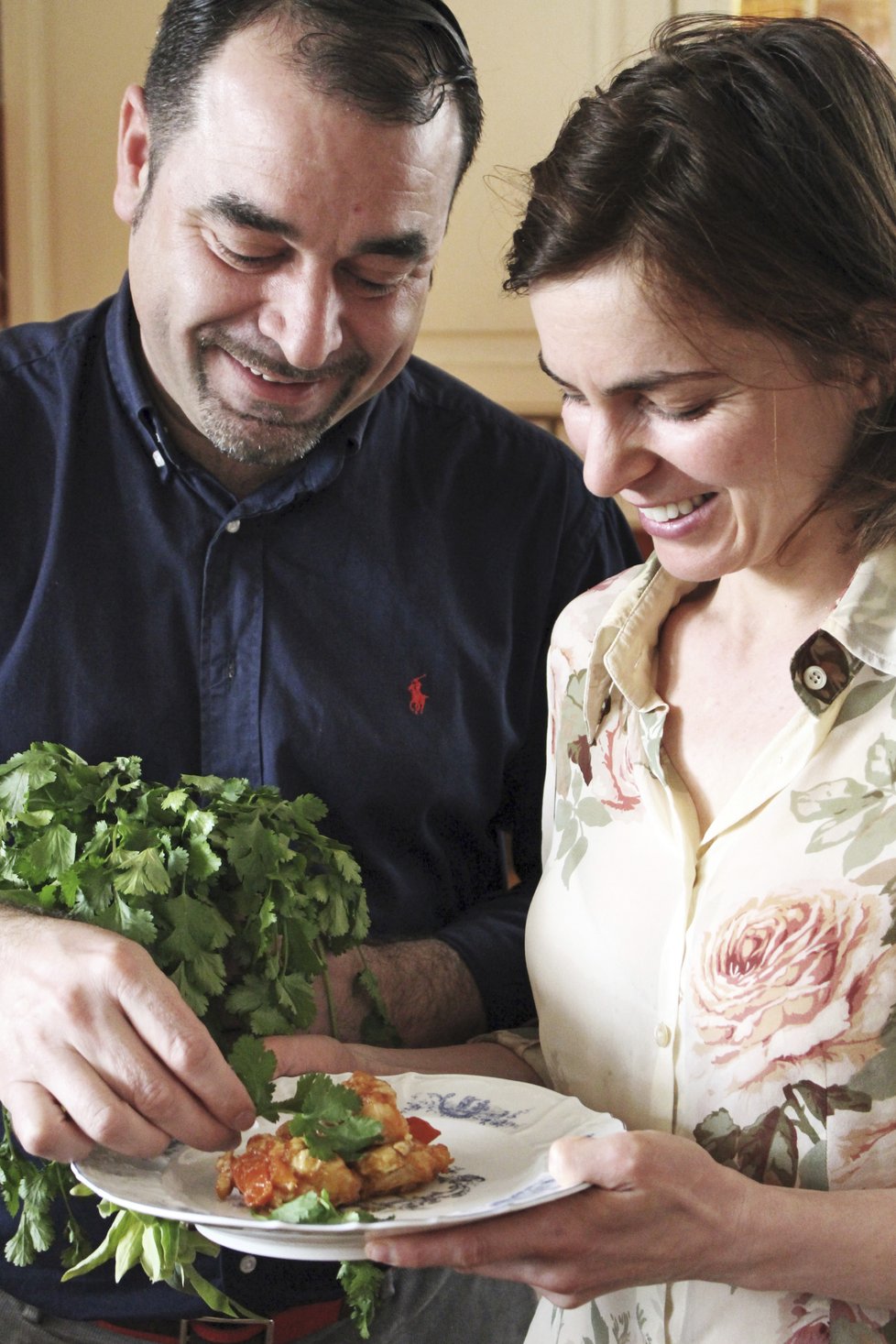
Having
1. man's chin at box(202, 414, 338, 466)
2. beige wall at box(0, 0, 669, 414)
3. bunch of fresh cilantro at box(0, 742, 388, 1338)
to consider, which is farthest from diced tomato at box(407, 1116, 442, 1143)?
beige wall at box(0, 0, 669, 414)

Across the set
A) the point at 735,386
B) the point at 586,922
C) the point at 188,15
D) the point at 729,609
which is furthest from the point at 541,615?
the point at 188,15

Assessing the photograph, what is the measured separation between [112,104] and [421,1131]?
→ 247 cm

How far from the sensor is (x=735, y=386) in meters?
1.07

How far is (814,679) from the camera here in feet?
3.65

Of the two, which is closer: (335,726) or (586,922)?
(586,922)

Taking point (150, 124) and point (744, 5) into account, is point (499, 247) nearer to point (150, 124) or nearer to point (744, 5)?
point (744, 5)

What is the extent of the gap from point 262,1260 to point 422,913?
411mm

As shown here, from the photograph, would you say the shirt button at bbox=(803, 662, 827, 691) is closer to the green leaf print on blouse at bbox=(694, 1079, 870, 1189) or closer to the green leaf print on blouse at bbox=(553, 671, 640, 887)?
the green leaf print on blouse at bbox=(553, 671, 640, 887)

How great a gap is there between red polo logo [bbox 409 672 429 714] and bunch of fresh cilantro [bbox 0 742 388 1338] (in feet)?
1.21

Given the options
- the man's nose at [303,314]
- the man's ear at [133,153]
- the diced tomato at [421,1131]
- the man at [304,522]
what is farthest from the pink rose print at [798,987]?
the man's ear at [133,153]

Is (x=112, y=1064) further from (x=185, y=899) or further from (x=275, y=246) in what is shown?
(x=275, y=246)

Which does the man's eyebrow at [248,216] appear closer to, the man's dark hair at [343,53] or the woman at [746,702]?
the man's dark hair at [343,53]

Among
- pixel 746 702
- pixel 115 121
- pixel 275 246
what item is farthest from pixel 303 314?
pixel 115 121

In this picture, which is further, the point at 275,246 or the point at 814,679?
the point at 275,246
